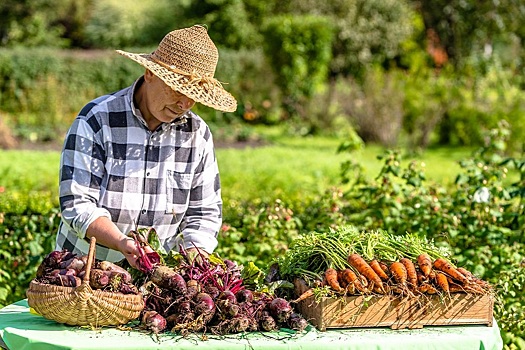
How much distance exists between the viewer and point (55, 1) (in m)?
23.6

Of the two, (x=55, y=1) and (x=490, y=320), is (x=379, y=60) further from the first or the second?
(x=490, y=320)

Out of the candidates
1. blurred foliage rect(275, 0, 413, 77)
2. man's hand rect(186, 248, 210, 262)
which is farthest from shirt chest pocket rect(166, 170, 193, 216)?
blurred foliage rect(275, 0, 413, 77)

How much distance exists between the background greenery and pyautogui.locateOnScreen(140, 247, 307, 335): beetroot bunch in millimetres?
893

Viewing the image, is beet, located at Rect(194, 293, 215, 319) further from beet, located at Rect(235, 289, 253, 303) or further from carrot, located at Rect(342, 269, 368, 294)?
carrot, located at Rect(342, 269, 368, 294)

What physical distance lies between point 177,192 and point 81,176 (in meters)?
0.45

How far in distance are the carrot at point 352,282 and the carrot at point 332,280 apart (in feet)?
0.10

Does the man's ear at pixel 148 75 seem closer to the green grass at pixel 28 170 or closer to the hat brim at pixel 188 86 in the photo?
the hat brim at pixel 188 86

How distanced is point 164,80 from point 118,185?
1.70ft

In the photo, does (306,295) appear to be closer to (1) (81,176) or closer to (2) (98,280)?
(2) (98,280)

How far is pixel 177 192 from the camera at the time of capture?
12.2 ft

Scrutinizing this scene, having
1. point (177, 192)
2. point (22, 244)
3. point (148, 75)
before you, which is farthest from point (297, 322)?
point (22, 244)

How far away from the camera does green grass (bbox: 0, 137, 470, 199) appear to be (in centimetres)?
859

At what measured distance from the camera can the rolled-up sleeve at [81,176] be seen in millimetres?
3373

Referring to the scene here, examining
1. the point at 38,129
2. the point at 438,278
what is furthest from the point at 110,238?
the point at 38,129
